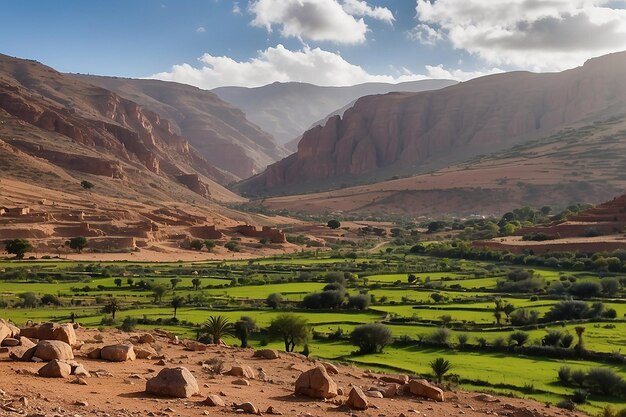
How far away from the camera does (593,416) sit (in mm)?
20031

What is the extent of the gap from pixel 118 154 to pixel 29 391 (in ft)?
455

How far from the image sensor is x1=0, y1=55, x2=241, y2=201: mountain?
110m

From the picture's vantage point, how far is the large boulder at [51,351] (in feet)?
50.2

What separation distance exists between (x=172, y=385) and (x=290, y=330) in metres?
17.8

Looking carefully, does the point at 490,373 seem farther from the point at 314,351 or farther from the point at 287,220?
the point at 287,220

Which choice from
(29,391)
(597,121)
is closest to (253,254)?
(29,391)

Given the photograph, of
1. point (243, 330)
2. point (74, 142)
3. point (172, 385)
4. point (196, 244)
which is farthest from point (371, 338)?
point (74, 142)

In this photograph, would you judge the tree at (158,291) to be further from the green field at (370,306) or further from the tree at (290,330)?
the tree at (290,330)

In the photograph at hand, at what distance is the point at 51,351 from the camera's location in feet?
50.7

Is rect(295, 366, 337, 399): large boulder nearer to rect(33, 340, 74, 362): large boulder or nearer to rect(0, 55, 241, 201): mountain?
rect(33, 340, 74, 362): large boulder

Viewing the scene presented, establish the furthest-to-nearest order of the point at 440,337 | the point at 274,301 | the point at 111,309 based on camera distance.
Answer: the point at 274,301
the point at 111,309
the point at 440,337

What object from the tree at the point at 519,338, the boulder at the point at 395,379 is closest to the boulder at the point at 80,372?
the boulder at the point at 395,379

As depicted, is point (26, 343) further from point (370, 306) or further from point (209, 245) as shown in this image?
point (209, 245)

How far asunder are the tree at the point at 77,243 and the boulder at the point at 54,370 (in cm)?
6600
